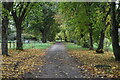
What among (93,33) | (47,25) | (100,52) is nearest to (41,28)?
(47,25)

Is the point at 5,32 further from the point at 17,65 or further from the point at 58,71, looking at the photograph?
the point at 58,71

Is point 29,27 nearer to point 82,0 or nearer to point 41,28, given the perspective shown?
point 41,28

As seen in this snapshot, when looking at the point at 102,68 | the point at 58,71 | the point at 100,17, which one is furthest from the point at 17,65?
the point at 100,17

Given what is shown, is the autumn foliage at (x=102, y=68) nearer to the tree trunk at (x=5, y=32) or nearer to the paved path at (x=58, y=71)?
the paved path at (x=58, y=71)

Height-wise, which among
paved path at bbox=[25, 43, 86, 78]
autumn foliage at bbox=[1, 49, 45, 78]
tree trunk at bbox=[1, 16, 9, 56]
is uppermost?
tree trunk at bbox=[1, 16, 9, 56]

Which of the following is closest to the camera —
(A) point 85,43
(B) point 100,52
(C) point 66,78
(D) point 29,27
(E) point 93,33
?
(C) point 66,78

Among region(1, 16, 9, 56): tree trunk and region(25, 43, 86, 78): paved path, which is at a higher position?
region(1, 16, 9, 56): tree trunk

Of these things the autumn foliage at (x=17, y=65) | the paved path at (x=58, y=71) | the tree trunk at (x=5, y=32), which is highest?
the tree trunk at (x=5, y=32)

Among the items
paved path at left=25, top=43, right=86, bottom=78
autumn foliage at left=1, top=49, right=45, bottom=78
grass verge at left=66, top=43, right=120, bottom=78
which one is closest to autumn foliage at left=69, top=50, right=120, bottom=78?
grass verge at left=66, top=43, right=120, bottom=78

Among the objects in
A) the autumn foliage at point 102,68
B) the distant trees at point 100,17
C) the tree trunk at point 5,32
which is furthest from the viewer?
the tree trunk at point 5,32

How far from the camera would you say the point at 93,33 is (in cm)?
2038

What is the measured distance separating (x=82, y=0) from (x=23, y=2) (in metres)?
7.32

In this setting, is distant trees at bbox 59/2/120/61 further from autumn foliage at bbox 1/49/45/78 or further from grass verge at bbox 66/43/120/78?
autumn foliage at bbox 1/49/45/78

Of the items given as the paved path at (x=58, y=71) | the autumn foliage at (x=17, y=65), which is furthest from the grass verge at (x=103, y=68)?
the autumn foliage at (x=17, y=65)
